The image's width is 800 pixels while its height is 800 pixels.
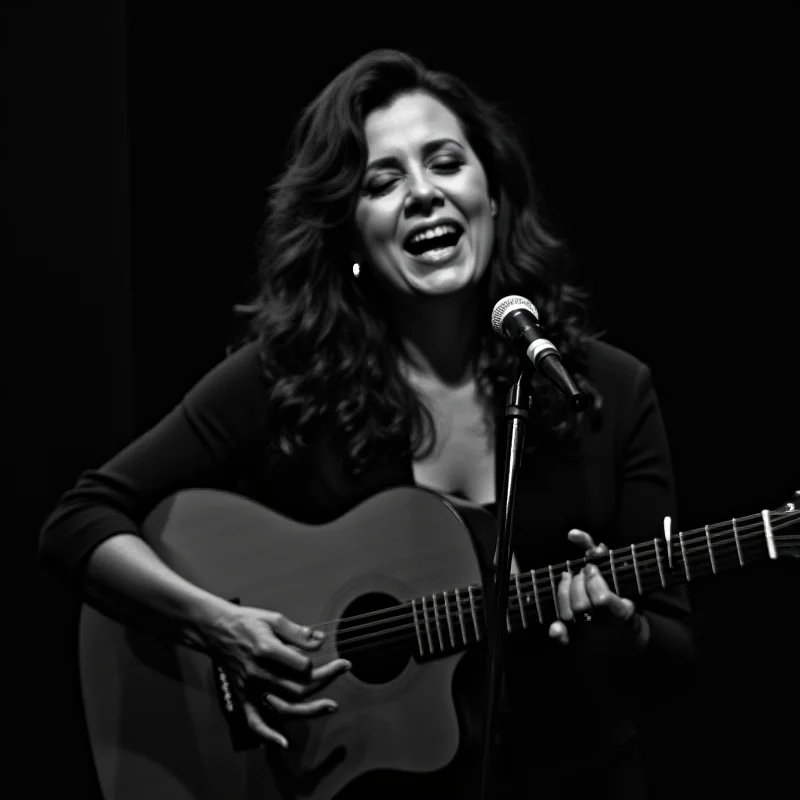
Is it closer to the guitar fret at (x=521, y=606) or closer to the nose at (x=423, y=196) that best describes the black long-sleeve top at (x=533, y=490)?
the guitar fret at (x=521, y=606)

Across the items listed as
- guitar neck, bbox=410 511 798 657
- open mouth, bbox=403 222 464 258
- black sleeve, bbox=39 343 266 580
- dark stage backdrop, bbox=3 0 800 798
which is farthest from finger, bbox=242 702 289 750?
dark stage backdrop, bbox=3 0 800 798

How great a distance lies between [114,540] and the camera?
2.13 m

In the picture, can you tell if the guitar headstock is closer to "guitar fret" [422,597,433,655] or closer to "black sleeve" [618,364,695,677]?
"black sleeve" [618,364,695,677]

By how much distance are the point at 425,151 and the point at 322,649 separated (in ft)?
3.22

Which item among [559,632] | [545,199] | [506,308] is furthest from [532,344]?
[545,199]

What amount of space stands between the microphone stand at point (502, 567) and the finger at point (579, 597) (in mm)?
335

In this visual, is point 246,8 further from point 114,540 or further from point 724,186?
point 114,540

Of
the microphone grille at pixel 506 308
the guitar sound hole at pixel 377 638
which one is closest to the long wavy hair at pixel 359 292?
the guitar sound hole at pixel 377 638

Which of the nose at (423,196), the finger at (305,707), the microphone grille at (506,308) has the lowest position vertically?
the finger at (305,707)

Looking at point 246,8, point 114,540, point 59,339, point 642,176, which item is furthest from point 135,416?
point 642,176

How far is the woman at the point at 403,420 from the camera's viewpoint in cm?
199

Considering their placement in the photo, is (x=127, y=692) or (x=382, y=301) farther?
(x=382, y=301)

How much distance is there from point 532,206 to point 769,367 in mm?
750

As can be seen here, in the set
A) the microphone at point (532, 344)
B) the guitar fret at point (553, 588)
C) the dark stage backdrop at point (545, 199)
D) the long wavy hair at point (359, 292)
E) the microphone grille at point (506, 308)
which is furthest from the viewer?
the dark stage backdrop at point (545, 199)
